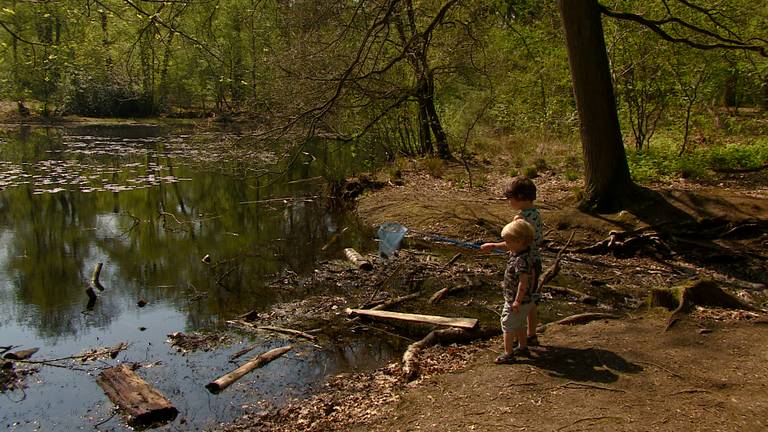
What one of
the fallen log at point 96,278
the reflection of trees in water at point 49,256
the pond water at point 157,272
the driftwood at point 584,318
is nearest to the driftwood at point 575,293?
the driftwood at point 584,318

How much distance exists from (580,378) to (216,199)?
15.2 m

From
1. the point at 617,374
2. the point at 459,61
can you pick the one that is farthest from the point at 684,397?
the point at 459,61

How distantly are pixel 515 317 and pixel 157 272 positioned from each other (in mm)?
7307

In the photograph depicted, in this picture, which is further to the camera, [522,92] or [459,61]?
[522,92]

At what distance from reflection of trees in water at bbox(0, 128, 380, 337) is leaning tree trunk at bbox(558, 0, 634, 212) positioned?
468 cm

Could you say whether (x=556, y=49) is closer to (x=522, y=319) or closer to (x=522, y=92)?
(x=522, y=92)

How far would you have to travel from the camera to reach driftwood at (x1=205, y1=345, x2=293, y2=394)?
6.21m

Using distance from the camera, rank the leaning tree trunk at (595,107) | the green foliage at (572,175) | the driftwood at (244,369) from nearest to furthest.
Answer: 1. the driftwood at (244,369)
2. the leaning tree trunk at (595,107)
3. the green foliage at (572,175)

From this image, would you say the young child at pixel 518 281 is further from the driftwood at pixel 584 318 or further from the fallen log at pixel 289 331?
the fallen log at pixel 289 331

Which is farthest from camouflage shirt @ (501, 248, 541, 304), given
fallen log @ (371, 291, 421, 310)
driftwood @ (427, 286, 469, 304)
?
driftwood @ (427, 286, 469, 304)

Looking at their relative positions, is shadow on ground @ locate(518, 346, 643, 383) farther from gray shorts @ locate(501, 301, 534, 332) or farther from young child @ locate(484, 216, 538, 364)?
gray shorts @ locate(501, 301, 534, 332)

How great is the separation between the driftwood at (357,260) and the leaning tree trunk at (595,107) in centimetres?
408

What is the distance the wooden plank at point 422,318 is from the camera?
7.10 meters

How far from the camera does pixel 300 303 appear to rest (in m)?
8.85
